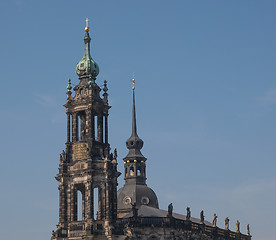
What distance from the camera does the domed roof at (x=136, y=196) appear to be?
124 m

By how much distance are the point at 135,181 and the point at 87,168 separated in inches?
990

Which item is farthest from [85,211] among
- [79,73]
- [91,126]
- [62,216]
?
[79,73]

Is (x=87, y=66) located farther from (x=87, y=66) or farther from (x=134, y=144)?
(x=134, y=144)

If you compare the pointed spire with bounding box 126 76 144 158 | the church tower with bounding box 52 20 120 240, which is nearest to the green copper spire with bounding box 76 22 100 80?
the church tower with bounding box 52 20 120 240

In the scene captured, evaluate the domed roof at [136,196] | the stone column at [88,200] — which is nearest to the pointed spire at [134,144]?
the domed roof at [136,196]

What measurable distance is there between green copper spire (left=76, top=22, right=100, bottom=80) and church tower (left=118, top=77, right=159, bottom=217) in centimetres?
2336

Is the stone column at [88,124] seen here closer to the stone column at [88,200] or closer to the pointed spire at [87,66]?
the pointed spire at [87,66]

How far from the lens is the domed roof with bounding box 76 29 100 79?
109 meters

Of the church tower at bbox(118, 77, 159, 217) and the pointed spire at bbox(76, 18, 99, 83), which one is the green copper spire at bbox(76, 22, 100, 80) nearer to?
the pointed spire at bbox(76, 18, 99, 83)

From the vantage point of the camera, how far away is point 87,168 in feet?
339

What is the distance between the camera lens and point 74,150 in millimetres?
106188

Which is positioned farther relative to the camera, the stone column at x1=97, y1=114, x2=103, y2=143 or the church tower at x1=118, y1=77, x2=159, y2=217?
the church tower at x1=118, y1=77, x2=159, y2=217

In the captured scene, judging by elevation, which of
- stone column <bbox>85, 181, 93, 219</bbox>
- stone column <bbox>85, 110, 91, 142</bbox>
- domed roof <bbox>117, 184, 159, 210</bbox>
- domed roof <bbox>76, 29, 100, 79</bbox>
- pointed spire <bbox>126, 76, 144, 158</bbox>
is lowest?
stone column <bbox>85, 181, 93, 219</bbox>

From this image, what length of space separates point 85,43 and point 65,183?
67.5 ft
